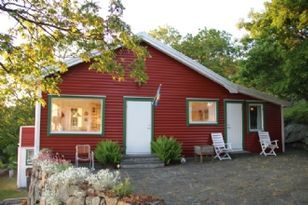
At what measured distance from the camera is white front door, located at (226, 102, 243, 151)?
14.4 meters

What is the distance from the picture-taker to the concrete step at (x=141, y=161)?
38.5 feet

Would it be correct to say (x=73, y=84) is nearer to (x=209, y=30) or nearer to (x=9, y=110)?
(x=9, y=110)

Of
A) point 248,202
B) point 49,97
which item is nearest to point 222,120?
point 49,97

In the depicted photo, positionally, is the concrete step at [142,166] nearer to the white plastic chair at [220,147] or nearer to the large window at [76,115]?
the large window at [76,115]

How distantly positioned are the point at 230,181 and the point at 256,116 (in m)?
6.96

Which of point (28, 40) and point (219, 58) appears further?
point (219, 58)

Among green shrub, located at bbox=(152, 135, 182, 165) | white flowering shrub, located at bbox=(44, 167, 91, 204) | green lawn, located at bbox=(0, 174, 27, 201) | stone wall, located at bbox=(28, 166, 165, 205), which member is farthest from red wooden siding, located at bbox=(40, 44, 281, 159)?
white flowering shrub, located at bbox=(44, 167, 91, 204)

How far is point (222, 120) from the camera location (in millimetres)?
14219

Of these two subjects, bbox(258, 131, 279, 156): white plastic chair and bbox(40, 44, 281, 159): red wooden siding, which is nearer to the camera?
bbox(40, 44, 281, 159): red wooden siding

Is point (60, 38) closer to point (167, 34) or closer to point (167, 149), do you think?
point (167, 149)

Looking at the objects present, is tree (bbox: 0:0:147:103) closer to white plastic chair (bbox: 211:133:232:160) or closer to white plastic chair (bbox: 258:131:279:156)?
white plastic chair (bbox: 211:133:232:160)

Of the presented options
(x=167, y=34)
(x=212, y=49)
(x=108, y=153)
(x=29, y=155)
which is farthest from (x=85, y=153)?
(x=167, y=34)

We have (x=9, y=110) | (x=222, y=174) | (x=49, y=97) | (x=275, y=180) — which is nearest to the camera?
(x=275, y=180)

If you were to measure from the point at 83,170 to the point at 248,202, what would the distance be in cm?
309
